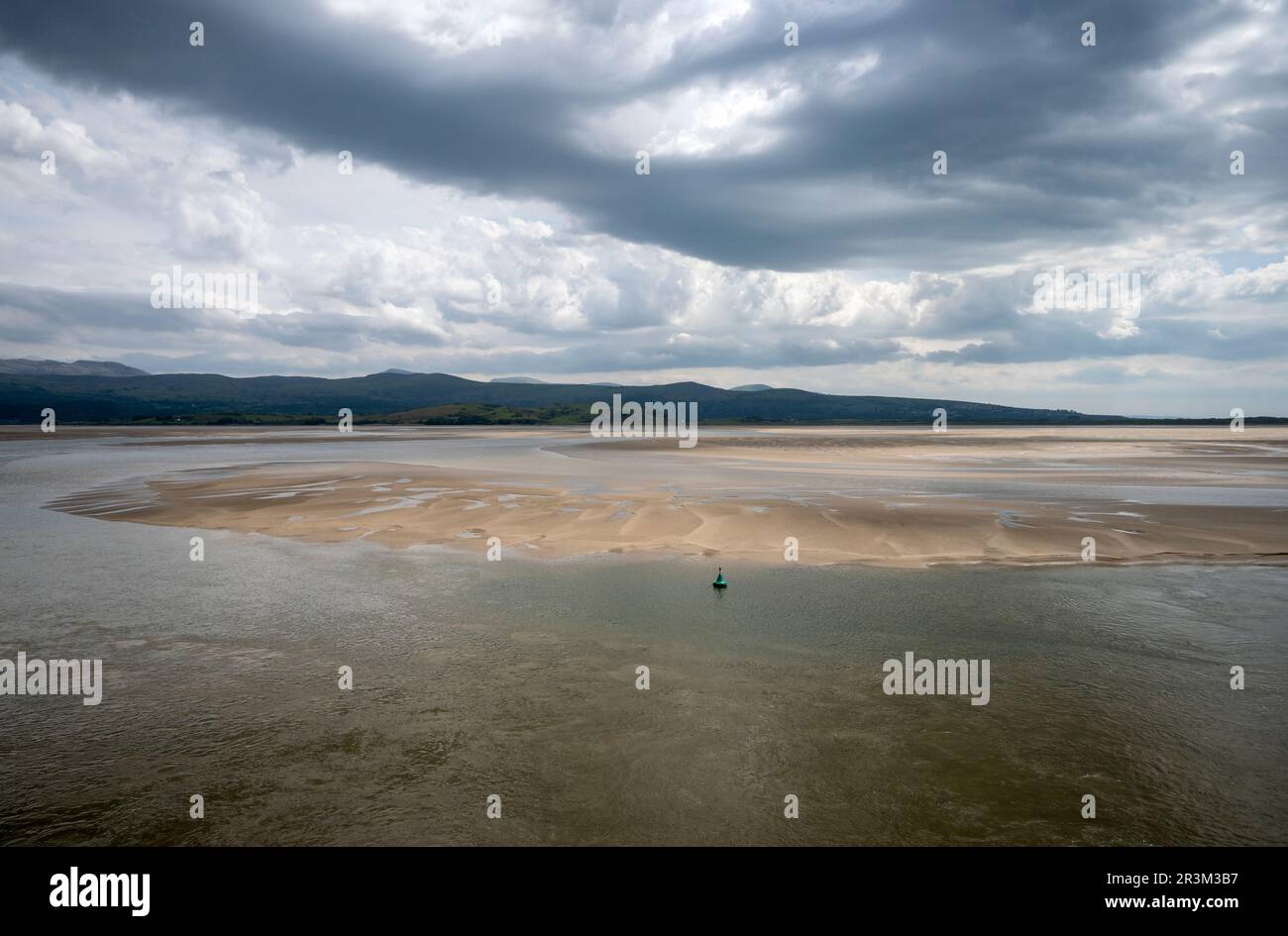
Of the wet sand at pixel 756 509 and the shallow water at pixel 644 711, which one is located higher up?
the wet sand at pixel 756 509

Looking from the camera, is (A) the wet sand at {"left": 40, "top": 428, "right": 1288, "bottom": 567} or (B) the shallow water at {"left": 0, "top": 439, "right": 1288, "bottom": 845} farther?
(A) the wet sand at {"left": 40, "top": 428, "right": 1288, "bottom": 567}

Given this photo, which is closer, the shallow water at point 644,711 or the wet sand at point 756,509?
the shallow water at point 644,711

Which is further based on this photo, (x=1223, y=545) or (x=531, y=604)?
(x=1223, y=545)

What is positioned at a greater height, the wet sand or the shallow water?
the wet sand
